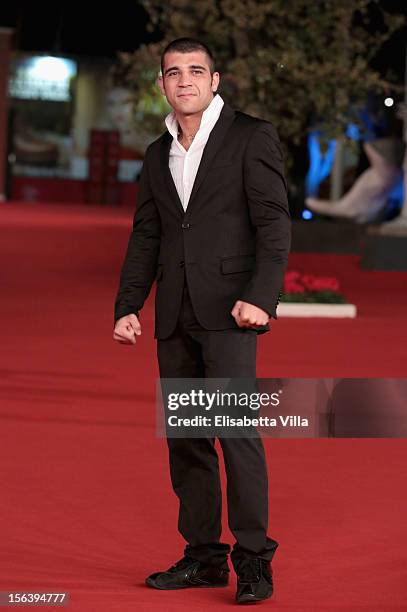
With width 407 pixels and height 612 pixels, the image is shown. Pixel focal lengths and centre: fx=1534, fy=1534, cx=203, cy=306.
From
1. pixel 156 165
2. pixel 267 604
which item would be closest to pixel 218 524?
pixel 267 604

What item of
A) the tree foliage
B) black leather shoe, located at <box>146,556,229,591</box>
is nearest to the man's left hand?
black leather shoe, located at <box>146,556,229,591</box>

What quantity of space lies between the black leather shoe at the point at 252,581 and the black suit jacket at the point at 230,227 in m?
0.69

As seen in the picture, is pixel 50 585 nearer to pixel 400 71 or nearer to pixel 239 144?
pixel 239 144

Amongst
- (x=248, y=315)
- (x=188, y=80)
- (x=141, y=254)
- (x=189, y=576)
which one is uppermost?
(x=188, y=80)

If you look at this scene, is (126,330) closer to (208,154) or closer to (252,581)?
(208,154)

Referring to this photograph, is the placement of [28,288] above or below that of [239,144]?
below

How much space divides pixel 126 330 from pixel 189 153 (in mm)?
567

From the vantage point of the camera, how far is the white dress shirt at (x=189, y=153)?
4562 mm

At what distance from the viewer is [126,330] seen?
15.2ft

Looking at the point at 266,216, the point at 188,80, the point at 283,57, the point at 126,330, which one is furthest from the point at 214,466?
the point at 283,57

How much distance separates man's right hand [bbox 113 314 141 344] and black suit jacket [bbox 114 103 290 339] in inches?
3.7

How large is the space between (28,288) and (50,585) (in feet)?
37.5

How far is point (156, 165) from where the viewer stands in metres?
4.67

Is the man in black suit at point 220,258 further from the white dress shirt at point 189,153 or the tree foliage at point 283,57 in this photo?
the tree foliage at point 283,57
